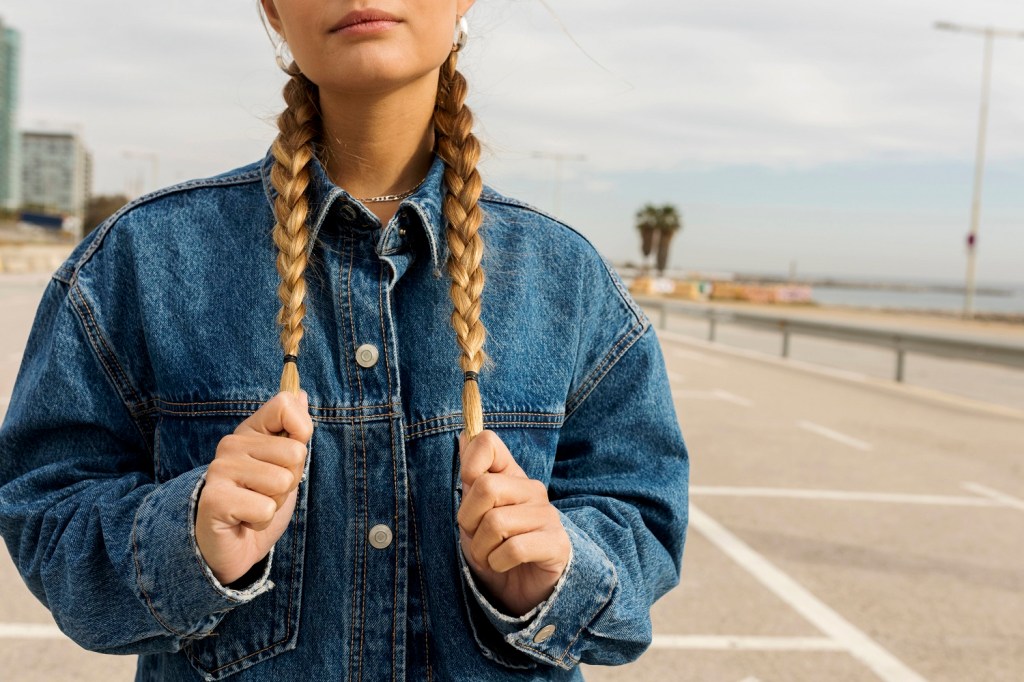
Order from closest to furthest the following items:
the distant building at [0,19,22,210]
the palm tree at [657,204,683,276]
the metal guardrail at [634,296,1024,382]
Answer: the metal guardrail at [634,296,1024,382] < the palm tree at [657,204,683,276] < the distant building at [0,19,22,210]

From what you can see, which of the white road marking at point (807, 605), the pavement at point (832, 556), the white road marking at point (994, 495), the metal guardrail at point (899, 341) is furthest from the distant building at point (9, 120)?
the white road marking at point (807, 605)

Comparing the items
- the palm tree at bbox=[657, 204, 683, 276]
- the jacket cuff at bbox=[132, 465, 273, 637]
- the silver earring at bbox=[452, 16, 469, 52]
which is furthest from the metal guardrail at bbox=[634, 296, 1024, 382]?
the palm tree at bbox=[657, 204, 683, 276]

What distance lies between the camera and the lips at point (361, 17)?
143 centimetres

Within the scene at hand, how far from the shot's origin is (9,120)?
170 metres

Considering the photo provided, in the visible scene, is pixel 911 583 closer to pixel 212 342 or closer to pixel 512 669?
pixel 512 669

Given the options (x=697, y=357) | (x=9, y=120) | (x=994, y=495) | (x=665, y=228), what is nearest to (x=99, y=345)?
(x=994, y=495)

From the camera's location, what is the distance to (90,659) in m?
4.03

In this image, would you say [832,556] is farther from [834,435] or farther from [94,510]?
[94,510]

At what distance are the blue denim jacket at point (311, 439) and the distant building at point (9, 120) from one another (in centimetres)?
17787

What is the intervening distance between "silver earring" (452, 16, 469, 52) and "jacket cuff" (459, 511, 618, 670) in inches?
32.7

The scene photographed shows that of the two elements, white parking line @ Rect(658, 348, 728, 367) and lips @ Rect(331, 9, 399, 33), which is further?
white parking line @ Rect(658, 348, 728, 367)

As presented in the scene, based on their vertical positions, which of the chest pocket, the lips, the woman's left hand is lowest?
the chest pocket

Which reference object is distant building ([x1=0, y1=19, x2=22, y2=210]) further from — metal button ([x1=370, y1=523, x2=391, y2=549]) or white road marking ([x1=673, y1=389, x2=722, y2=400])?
metal button ([x1=370, y1=523, x2=391, y2=549])

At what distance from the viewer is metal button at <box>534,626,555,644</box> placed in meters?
1.45
